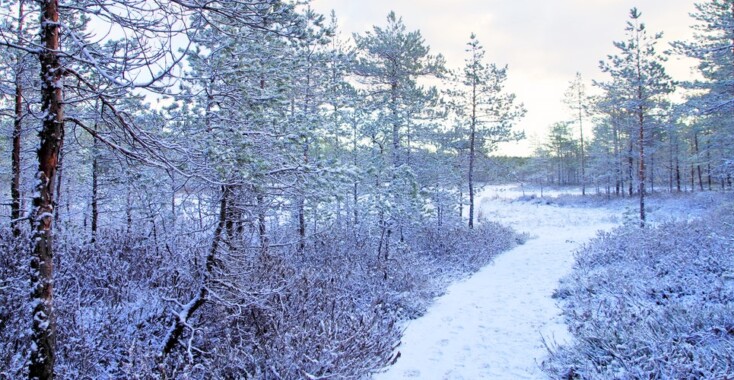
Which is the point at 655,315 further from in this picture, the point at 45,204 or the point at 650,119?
the point at 650,119

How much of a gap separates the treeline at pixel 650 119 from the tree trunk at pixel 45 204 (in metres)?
12.1

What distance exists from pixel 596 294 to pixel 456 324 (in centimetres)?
310

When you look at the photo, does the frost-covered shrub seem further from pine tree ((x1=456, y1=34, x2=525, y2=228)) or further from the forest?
pine tree ((x1=456, y1=34, x2=525, y2=228))

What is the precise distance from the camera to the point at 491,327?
6.23 m

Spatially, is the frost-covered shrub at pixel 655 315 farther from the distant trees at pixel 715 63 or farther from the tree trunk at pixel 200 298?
the tree trunk at pixel 200 298

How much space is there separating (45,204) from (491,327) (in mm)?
6212

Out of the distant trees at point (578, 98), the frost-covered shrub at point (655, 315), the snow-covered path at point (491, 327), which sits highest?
the distant trees at point (578, 98)

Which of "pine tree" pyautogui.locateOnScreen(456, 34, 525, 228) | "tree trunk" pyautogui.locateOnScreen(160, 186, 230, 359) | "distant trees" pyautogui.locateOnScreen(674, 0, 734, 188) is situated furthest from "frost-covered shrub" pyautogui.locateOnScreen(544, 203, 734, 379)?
"pine tree" pyautogui.locateOnScreen(456, 34, 525, 228)

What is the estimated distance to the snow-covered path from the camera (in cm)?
476

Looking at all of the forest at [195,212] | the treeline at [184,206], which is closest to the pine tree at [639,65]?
the forest at [195,212]

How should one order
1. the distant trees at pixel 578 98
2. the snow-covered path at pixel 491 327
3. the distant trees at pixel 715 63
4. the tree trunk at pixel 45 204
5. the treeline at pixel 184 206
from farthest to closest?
the distant trees at pixel 578 98
the distant trees at pixel 715 63
the snow-covered path at pixel 491 327
the treeline at pixel 184 206
the tree trunk at pixel 45 204

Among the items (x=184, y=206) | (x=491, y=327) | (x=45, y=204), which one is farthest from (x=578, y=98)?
(x=45, y=204)

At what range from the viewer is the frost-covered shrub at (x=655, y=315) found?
382 centimetres

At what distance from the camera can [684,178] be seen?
43.2m
